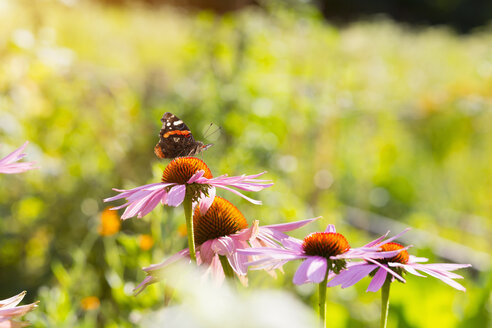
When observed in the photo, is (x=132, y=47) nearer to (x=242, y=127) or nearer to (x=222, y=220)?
(x=242, y=127)

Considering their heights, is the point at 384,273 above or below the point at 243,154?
above

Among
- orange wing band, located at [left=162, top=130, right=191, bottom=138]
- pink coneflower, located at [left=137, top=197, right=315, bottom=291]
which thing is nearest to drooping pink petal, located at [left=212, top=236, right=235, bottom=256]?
pink coneflower, located at [left=137, top=197, right=315, bottom=291]

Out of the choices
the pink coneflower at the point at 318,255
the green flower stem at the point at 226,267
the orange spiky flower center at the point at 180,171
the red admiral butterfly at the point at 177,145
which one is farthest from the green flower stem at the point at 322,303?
the red admiral butterfly at the point at 177,145

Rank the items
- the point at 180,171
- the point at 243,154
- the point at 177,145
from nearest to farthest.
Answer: the point at 180,171 → the point at 177,145 → the point at 243,154

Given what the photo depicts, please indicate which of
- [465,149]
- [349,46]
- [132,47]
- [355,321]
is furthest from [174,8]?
[355,321]

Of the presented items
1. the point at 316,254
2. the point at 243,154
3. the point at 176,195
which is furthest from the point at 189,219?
the point at 243,154

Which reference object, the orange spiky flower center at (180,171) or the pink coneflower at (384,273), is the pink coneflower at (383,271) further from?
the orange spiky flower center at (180,171)

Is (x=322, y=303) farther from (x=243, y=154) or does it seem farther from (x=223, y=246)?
(x=243, y=154)
